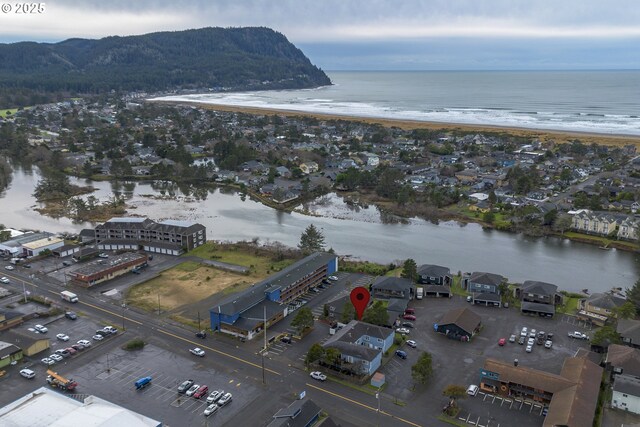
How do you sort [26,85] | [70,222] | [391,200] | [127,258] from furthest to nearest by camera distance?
1. [26,85]
2. [391,200]
3. [70,222]
4. [127,258]

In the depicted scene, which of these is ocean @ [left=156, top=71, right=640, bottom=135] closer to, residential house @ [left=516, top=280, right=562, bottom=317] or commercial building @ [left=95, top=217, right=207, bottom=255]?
residential house @ [left=516, top=280, right=562, bottom=317]

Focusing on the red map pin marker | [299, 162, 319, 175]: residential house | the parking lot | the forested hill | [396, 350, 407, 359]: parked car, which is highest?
the forested hill

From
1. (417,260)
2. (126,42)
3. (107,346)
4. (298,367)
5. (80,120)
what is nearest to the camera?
(298,367)

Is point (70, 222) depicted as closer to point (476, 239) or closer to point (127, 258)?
point (127, 258)

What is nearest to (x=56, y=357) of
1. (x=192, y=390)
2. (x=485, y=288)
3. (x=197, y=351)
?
(x=197, y=351)

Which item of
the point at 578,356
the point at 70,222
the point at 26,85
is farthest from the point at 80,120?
the point at 578,356

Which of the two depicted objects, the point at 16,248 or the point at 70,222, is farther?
the point at 70,222

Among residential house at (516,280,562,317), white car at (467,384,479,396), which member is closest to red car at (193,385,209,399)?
white car at (467,384,479,396)

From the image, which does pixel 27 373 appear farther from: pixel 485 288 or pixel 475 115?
pixel 475 115

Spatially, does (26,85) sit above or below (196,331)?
above
